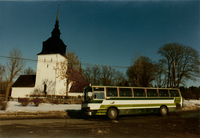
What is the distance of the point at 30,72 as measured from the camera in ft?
212

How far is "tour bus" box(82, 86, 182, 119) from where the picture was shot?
36.1 ft

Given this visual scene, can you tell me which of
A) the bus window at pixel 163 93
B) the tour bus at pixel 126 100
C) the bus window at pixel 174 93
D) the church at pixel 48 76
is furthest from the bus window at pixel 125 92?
the church at pixel 48 76

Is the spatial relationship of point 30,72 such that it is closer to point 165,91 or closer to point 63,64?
point 63,64

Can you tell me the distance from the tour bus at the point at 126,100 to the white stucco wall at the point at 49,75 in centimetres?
2780

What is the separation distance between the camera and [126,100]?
473 inches

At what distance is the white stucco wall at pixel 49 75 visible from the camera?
37469 mm

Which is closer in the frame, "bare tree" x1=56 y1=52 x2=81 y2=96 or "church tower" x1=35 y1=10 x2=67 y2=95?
"bare tree" x1=56 y1=52 x2=81 y2=96

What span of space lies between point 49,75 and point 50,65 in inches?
114

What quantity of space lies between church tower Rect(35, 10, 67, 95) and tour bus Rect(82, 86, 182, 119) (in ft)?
92.4

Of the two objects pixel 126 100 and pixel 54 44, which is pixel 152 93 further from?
pixel 54 44

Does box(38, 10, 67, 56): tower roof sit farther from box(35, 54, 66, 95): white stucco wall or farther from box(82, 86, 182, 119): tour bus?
box(82, 86, 182, 119): tour bus

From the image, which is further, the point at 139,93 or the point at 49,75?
the point at 49,75

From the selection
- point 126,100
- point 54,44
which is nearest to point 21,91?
point 54,44

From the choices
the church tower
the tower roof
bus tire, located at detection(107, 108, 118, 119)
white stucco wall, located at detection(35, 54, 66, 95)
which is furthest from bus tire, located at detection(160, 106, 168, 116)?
the tower roof
